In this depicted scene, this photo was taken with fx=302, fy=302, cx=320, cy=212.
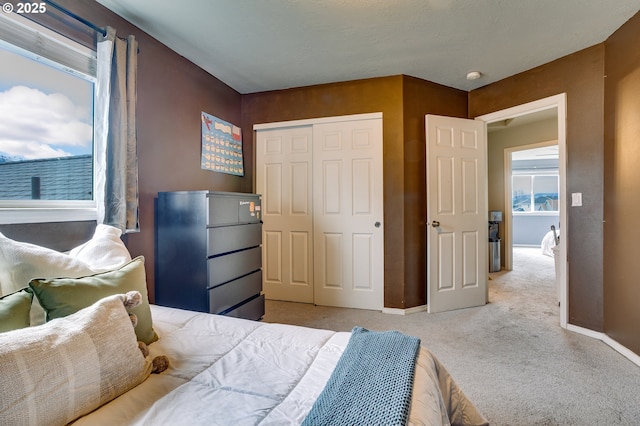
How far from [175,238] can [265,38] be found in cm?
171

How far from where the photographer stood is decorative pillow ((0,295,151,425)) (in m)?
0.68

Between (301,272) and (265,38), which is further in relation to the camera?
(301,272)

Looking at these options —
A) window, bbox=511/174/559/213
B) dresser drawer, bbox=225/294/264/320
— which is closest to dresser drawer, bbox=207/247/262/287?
dresser drawer, bbox=225/294/264/320

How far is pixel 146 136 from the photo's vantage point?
2.26 meters

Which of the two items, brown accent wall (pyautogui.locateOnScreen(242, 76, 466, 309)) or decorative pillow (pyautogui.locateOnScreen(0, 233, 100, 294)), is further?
brown accent wall (pyautogui.locateOnScreen(242, 76, 466, 309))

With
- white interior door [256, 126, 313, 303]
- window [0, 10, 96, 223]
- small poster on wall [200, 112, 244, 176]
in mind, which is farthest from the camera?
white interior door [256, 126, 313, 303]

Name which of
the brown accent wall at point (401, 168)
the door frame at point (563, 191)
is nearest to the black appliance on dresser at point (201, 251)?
the brown accent wall at point (401, 168)

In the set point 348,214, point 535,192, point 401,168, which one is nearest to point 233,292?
point 348,214

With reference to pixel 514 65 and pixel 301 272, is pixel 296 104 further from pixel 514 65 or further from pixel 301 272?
pixel 514 65

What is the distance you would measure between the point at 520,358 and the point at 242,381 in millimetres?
2095

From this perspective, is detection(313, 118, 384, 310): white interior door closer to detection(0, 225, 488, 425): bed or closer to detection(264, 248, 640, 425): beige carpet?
detection(264, 248, 640, 425): beige carpet

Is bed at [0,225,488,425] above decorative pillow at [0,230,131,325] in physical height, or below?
below

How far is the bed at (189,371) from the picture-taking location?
741 mm

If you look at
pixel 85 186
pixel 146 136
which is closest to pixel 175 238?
pixel 85 186
